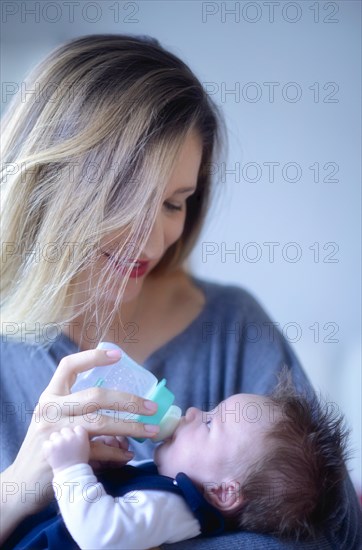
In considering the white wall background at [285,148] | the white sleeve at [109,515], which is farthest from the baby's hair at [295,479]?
the white wall background at [285,148]

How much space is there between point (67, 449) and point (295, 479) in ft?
1.11

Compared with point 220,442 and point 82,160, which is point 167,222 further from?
point 220,442

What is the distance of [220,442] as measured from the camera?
912 millimetres

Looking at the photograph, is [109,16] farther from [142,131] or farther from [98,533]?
[98,533]

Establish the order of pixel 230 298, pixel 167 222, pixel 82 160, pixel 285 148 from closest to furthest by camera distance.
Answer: pixel 82 160
pixel 167 222
pixel 230 298
pixel 285 148

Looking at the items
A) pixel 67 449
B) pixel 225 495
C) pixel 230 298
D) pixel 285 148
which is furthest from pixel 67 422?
pixel 285 148

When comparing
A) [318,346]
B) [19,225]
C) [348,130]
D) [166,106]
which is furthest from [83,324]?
[348,130]

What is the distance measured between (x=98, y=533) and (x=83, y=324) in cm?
48

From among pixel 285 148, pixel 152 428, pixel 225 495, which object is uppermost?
pixel 285 148

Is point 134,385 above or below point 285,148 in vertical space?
below

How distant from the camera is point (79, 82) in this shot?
3.46 ft

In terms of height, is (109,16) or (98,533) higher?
(109,16)

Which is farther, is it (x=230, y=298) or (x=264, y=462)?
(x=230, y=298)

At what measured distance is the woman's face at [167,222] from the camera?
107cm
